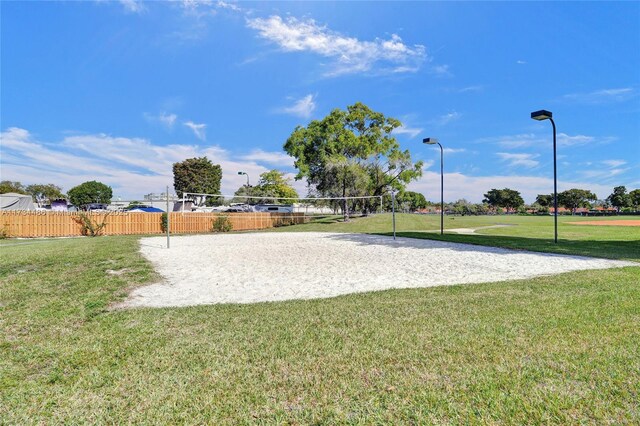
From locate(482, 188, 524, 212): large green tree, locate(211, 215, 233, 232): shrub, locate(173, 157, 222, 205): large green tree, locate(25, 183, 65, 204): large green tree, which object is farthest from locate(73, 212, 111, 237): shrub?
locate(482, 188, 524, 212): large green tree

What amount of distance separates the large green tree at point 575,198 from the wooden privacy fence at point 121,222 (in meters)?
95.8

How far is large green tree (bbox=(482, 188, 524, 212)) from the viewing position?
9681 cm

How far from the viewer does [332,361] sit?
2848 millimetres

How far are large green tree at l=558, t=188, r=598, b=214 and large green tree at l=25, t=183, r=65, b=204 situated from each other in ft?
393

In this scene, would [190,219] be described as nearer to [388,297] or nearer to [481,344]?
[388,297]

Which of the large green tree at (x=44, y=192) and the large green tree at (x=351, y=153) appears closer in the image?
the large green tree at (x=351, y=153)

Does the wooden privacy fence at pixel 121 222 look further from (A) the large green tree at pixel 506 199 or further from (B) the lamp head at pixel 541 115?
(A) the large green tree at pixel 506 199

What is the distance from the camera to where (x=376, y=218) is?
98.4ft

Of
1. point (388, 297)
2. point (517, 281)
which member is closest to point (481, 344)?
point (388, 297)

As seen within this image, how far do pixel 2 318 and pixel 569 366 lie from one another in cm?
622

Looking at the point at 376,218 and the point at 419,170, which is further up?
the point at 419,170

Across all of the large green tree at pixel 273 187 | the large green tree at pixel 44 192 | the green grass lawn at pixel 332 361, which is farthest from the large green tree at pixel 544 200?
the large green tree at pixel 44 192

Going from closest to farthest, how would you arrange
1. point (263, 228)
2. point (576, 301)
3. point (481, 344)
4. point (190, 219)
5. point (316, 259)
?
1. point (481, 344)
2. point (576, 301)
3. point (316, 259)
4. point (190, 219)
5. point (263, 228)

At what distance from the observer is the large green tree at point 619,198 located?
8725cm
